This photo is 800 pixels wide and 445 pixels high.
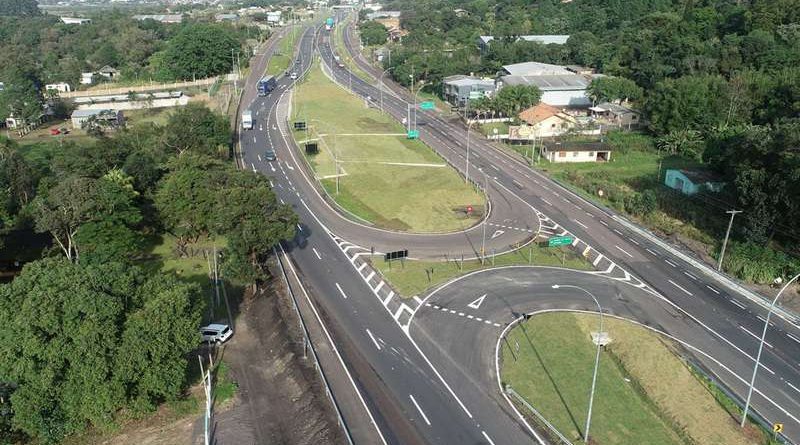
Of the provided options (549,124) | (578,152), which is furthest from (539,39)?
(578,152)

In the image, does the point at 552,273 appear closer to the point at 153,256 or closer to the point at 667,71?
the point at 153,256

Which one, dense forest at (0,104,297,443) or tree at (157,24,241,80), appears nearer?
dense forest at (0,104,297,443)

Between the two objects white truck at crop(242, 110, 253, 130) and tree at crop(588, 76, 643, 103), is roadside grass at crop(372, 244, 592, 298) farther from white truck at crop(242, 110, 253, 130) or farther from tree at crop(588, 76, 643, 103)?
tree at crop(588, 76, 643, 103)

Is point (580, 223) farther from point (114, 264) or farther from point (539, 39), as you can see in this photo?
point (539, 39)

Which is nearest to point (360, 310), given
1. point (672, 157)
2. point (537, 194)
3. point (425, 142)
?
point (537, 194)

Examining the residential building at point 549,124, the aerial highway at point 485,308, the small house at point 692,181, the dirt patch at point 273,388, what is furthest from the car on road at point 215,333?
the residential building at point 549,124

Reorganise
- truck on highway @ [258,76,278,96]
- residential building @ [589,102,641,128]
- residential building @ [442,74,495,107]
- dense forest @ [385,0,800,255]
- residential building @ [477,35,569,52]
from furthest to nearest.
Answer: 1. residential building @ [477,35,569,52]
2. truck on highway @ [258,76,278,96]
3. residential building @ [442,74,495,107]
4. residential building @ [589,102,641,128]
5. dense forest @ [385,0,800,255]

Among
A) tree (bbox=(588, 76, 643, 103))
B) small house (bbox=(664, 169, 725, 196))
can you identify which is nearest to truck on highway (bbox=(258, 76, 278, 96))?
tree (bbox=(588, 76, 643, 103))

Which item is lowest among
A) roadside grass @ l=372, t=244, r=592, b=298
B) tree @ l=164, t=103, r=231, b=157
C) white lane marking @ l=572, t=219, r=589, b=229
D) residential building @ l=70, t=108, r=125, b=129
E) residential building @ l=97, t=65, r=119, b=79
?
white lane marking @ l=572, t=219, r=589, b=229
